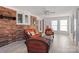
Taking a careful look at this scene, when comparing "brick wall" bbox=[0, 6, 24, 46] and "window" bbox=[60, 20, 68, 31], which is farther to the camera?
"window" bbox=[60, 20, 68, 31]

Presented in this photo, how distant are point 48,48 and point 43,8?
1.07m

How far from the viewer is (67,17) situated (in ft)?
10.5

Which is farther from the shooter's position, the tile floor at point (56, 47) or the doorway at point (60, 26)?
the doorway at point (60, 26)

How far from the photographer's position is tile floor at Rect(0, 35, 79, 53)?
3141 mm

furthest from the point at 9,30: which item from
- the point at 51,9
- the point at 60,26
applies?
the point at 60,26

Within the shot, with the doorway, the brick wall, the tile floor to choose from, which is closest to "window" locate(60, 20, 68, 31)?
the doorway

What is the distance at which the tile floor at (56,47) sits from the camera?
124 inches

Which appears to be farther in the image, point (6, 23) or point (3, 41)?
point (6, 23)

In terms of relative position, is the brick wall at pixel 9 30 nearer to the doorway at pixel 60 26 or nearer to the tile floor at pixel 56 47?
the tile floor at pixel 56 47

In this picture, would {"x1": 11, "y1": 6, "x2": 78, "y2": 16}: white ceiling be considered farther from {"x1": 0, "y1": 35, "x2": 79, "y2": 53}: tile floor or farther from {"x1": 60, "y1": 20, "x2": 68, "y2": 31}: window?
{"x1": 0, "y1": 35, "x2": 79, "y2": 53}: tile floor

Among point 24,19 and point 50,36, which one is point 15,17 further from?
point 50,36

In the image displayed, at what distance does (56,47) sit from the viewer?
3188 millimetres

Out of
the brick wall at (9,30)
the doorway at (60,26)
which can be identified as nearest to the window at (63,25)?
the doorway at (60,26)
